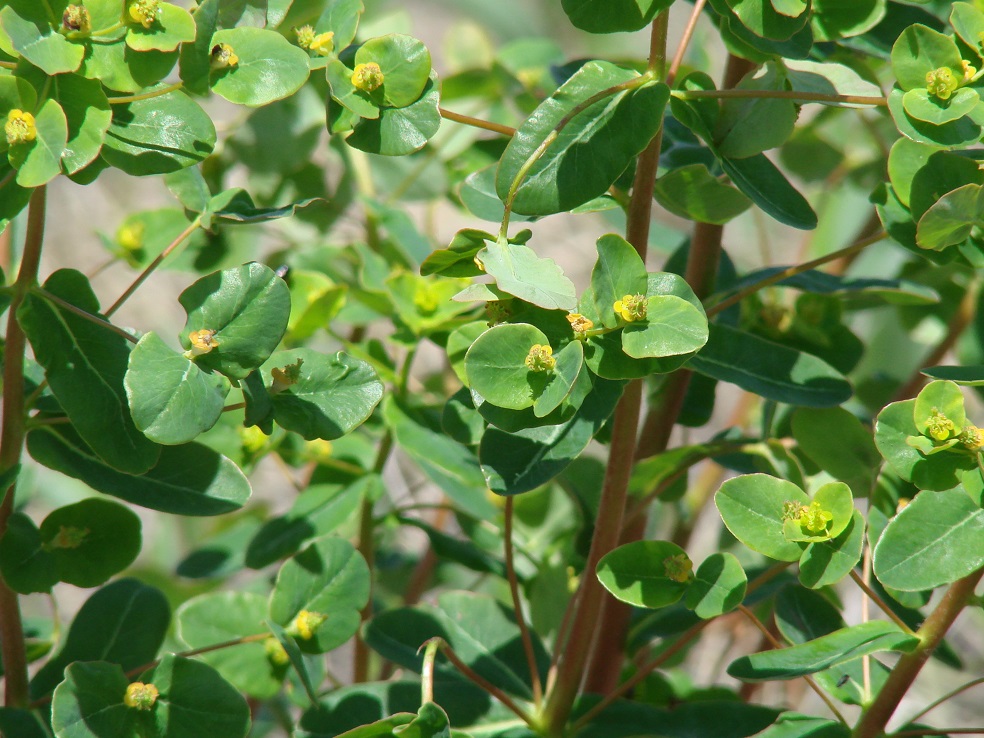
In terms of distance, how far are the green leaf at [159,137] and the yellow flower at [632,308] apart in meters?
0.32

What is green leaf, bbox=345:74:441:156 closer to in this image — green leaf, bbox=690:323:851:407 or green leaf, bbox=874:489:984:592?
green leaf, bbox=690:323:851:407

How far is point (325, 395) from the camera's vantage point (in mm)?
743

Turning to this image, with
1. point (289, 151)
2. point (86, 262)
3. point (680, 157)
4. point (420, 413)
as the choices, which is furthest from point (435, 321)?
point (86, 262)

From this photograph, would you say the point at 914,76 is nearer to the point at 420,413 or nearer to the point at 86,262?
the point at 420,413

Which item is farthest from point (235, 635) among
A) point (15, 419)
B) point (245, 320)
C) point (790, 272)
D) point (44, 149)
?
point (790, 272)

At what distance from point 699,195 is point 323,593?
0.50 meters

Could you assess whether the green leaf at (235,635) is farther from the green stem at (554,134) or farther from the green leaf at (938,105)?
the green leaf at (938,105)

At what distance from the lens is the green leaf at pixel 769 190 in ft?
2.46

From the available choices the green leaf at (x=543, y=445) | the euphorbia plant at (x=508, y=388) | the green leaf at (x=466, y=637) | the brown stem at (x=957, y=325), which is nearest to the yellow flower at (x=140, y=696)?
the euphorbia plant at (x=508, y=388)

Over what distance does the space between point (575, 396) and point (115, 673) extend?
0.44m

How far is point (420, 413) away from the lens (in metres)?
1.06

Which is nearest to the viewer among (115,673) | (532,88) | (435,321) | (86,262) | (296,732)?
(115,673)

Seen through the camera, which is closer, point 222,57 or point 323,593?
point 222,57

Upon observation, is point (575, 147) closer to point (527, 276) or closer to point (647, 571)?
point (527, 276)
